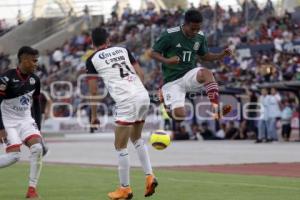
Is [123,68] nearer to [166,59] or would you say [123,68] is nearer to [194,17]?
[166,59]

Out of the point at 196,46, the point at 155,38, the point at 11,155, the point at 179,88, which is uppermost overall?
the point at 196,46

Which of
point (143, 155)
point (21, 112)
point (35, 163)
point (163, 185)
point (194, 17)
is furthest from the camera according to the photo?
point (163, 185)

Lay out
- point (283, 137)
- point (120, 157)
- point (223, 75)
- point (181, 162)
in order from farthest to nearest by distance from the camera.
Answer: point (223, 75) < point (283, 137) < point (181, 162) < point (120, 157)

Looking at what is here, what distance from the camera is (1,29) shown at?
4938 centimetres

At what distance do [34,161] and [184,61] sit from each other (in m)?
2.99

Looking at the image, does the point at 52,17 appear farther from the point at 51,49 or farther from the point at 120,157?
the point at 120,157

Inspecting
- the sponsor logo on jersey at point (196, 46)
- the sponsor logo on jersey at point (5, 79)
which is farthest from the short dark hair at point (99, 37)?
the sponsor logo on jersey at point (196, 46)

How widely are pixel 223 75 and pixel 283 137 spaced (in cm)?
477

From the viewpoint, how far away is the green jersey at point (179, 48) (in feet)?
43.1

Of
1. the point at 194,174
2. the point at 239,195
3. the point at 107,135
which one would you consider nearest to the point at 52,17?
the point at 107,135

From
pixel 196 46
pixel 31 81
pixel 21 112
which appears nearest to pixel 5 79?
pixel 31 81

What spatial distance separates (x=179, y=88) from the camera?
44.1 feet

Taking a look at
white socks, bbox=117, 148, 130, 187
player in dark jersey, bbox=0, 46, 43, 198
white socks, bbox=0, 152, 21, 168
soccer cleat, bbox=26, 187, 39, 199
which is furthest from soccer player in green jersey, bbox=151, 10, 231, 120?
soccer cleat, bbox=26, 187, 39, 199

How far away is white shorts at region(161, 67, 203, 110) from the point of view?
43.5ft
